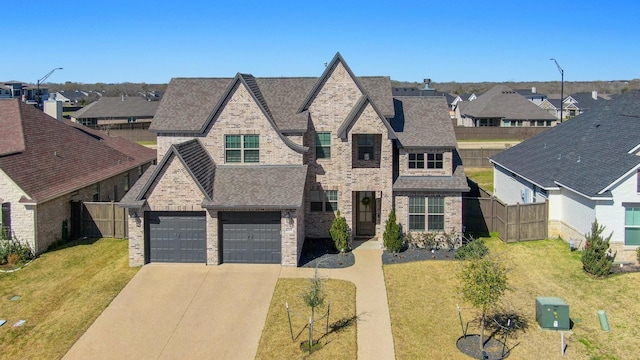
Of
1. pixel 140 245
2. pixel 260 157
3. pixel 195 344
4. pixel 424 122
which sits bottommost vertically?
pixel 195 344

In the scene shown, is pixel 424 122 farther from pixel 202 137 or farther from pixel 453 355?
pixel 453 355

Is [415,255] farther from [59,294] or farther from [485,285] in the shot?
[59,294]

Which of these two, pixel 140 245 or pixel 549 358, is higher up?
pixel 140 245

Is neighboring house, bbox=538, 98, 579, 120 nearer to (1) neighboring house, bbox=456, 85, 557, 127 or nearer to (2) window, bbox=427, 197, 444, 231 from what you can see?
(1) neighboring house, bbox=456, 85, 557, 127

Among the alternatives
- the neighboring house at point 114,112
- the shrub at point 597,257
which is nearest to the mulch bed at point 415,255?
the shrub at point 597,257

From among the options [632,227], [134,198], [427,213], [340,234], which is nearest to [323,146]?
[340,234]

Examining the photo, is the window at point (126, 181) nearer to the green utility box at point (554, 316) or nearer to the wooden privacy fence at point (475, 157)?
the green utility box at point (554, 316)

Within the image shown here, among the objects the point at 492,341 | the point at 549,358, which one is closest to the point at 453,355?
the point at 492,341
